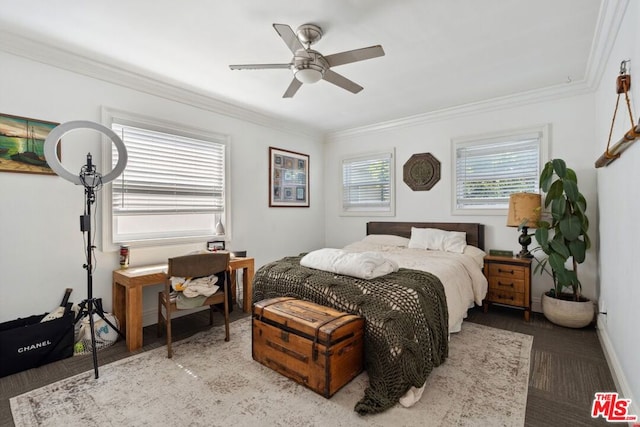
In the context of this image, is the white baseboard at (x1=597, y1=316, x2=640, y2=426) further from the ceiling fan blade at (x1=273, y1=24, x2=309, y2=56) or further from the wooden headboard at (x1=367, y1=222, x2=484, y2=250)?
the ceiling fan blade at (x1=273, y1=24, x2=309, y2=56)

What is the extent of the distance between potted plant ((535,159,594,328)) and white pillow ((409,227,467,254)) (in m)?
0.84

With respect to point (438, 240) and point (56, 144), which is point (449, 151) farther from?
point (56, 144)

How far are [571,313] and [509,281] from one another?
1.93 ft

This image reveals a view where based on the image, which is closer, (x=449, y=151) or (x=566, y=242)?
(x=566, y=242)

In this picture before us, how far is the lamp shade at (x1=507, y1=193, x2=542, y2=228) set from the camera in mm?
3275

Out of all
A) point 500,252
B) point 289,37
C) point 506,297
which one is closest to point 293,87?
point 289,37

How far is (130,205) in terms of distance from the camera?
10.4 feet

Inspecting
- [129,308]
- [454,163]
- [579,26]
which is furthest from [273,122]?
[579,26]

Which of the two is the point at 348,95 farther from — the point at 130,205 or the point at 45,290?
the point at 45,290

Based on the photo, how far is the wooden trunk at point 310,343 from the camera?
75.7 inches

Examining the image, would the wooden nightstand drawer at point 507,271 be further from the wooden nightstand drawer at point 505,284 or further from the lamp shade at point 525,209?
the lamp shade at point 525,209

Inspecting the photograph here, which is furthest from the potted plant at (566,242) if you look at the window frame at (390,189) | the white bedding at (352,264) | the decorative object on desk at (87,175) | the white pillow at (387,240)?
the decorative object on desk at (87,175)

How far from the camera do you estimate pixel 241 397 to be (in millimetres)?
1994

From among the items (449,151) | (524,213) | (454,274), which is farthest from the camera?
(449,151)
